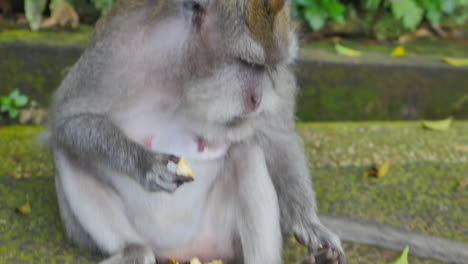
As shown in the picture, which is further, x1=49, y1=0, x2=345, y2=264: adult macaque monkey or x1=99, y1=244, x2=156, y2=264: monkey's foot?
x1=99, y1=244, x2=156, y2=264: monkey's foot

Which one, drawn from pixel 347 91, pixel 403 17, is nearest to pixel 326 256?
pixel 347 91

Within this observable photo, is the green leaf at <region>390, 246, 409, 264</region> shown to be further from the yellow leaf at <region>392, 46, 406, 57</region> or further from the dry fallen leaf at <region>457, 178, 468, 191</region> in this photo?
Answer: the yellow leaf at <region>392, 46, 406, 57</region>

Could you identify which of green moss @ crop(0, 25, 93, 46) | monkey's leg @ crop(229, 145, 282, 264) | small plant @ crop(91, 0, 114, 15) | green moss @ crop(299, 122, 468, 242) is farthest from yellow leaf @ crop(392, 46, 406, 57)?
monkey's leg @ crop(229, 145, 282, 264)

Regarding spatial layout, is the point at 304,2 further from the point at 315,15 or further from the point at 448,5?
the point at 448,5

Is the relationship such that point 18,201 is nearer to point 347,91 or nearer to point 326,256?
point 326,256

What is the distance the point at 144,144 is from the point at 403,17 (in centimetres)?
345

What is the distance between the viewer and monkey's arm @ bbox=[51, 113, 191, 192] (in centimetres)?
212

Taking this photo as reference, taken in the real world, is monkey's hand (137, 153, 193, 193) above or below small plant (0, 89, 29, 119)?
above

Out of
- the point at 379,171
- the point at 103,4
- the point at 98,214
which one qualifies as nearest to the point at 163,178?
the point at 98,214

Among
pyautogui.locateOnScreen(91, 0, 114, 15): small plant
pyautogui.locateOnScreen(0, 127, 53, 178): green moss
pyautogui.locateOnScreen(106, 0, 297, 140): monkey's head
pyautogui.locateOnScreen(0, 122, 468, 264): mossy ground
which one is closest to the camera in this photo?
pyautogui.locateOnScreen(106, 0, 297, 140): monkey's head

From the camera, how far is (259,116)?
7.46 feet

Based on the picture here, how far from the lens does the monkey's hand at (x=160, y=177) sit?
211cm

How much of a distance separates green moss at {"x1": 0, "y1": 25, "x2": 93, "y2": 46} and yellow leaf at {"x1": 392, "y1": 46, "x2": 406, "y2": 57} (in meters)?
2.52

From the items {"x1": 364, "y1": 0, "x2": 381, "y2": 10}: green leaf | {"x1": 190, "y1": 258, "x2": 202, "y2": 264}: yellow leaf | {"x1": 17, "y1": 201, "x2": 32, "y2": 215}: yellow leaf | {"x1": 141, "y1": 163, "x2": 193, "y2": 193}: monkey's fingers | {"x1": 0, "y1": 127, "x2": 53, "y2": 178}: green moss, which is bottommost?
{"x1": 0, "y1": 127, "x2": 53, "y2": 178}: green moss
